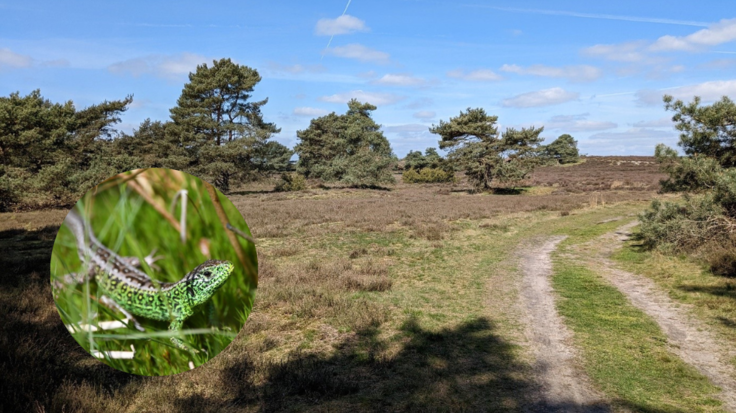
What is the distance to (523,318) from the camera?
8.80 m

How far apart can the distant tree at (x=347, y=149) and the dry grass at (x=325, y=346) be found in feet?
126

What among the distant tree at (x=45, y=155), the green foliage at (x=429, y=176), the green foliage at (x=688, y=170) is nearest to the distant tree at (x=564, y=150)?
the green foliage at (x=429, y=176)

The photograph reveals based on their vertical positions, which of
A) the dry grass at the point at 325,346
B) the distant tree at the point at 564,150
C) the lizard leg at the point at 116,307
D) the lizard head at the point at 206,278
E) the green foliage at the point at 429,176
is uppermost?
the distant tree at the point at 564,150

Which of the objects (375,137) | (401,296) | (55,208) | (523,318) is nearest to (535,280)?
(523,318)

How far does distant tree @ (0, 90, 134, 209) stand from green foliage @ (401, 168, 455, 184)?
46.0 m

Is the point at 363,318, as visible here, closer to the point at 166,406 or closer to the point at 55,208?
the point at 166,406

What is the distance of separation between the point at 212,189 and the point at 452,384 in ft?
16.9

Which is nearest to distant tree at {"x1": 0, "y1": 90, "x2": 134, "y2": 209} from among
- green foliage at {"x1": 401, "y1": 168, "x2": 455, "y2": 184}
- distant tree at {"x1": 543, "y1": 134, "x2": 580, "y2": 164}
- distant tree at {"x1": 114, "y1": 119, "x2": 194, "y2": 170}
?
distant tree at {"x1": 114, "y1": 119, "x2": 194, "y2": 170}

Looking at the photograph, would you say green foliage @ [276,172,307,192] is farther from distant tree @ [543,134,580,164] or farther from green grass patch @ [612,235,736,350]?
distant tree @ [543,134,580,164]

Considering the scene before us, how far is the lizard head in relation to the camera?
1.60 metres

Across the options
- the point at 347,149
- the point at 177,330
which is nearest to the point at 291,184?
the point at 347,149

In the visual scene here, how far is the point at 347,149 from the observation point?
5816cm

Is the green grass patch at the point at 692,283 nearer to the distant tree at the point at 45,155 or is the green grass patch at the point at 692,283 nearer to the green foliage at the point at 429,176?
the distant tree at the point at 45,155

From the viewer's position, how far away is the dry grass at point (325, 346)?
15.5ft
